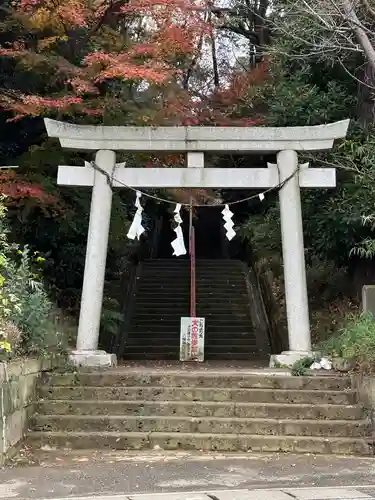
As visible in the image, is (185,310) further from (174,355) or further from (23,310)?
(23,310)

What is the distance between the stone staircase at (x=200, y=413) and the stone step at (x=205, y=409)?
0.04 feet

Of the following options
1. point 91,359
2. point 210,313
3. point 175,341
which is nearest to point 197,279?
point 210,313

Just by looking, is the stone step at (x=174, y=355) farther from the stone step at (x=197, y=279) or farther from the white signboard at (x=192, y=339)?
the stone step at (x=197, y=279)

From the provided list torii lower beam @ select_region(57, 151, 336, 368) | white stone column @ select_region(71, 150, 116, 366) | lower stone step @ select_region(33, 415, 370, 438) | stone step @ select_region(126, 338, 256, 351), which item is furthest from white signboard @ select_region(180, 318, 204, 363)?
lower stone step @ select_region(33, 415, 370, 438)

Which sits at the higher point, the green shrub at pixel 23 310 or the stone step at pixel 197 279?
the stone step at pixel 197 279

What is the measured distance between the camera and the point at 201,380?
8156 millimetres

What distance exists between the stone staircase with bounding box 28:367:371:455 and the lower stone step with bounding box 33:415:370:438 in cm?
1

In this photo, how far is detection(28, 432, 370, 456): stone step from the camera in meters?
6.98

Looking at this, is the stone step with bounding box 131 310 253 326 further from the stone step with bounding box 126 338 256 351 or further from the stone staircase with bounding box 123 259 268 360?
the stone step with bounding box 126 338 256 351

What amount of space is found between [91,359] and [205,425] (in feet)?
8.46

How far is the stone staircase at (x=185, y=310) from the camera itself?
13359 millimetres

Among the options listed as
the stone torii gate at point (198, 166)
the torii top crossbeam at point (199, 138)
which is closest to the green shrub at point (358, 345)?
the stone torii gate at point (198, 166)

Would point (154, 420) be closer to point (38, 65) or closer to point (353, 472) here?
point (353, 472)

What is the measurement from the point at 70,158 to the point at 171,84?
2.47 metres
